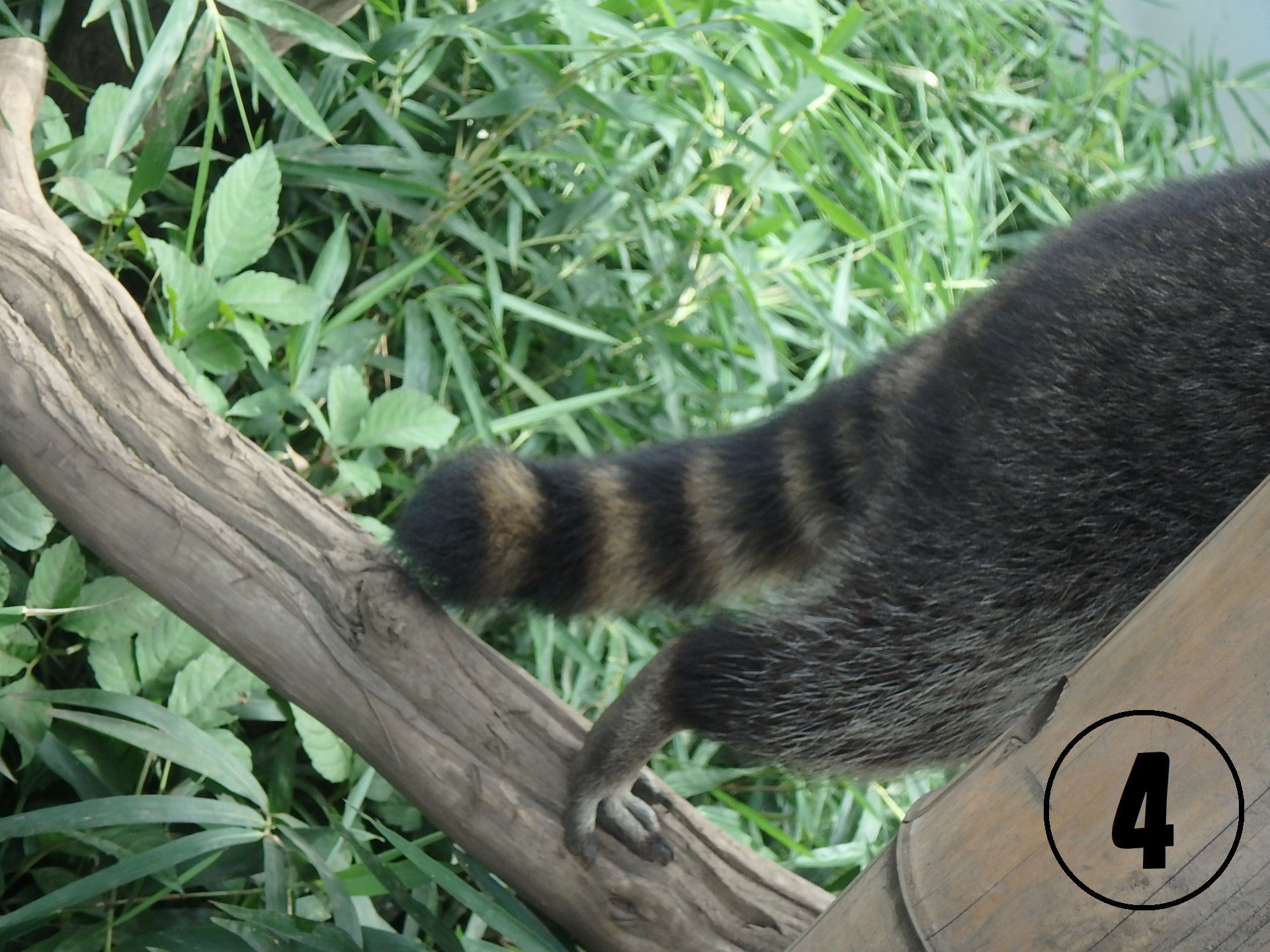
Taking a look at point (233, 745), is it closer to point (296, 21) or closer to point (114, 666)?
point (114, 666)

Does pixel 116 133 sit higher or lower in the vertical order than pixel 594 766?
higher

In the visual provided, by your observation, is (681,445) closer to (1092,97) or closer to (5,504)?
(5,504)

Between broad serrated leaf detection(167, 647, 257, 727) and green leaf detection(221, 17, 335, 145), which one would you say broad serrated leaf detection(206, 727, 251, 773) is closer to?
broad serrated leaf detection(167, 647, 257, 727)

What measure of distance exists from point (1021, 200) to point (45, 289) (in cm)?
299

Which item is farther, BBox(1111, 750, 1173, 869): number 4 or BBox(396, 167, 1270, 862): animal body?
BBox(396, 167, 1270, 862): animal body

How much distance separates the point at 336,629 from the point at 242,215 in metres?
0.88

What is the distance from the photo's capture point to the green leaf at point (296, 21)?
2146 mm

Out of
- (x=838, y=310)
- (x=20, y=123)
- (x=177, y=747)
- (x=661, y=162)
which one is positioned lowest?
(x=177, y=747)

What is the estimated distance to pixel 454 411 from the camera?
109 inches

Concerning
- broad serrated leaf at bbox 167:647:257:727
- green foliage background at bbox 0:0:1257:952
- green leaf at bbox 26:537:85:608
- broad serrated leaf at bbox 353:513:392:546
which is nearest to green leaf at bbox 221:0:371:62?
green foliage background at bbox 0:0:1257:952

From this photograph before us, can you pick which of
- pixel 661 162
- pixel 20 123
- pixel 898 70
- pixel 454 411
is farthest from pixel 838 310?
pixel 20 123

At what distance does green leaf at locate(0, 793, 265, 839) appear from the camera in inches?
67.7

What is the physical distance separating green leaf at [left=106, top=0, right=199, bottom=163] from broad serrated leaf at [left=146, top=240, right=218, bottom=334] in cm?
24

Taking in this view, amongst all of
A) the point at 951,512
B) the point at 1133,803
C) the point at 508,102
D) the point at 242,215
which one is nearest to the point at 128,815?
the point at 242,215
